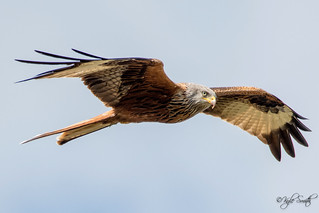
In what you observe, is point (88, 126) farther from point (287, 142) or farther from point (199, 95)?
point (287, 142)

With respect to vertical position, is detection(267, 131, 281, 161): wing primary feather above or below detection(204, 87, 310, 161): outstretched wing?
below

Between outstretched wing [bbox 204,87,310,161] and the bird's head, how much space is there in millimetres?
1677

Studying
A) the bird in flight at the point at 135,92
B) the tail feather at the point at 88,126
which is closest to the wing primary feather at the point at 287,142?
the bird in flight at the point at 135,92

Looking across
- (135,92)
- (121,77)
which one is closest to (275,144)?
(135,92)

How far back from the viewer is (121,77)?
893 cm

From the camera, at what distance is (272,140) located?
1158cm

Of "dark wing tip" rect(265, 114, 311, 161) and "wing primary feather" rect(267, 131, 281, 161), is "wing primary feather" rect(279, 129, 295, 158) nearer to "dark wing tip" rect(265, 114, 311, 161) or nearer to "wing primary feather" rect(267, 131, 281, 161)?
"dark wing tip" rect(265, 114, 311, 161)

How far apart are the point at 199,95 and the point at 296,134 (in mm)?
3074

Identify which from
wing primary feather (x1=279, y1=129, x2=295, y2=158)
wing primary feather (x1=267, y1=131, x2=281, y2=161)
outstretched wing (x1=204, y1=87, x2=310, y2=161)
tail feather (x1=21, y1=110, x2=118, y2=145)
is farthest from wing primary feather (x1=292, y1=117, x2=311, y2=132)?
tail feather (x1=21, y1=110, x2=118, y2=145)

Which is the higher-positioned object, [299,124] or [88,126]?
[88,126]

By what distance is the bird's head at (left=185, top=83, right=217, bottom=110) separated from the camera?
9367 mm

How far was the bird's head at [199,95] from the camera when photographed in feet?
30.7

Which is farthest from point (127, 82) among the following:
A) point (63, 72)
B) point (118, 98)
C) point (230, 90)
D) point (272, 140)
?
point (272, 140)

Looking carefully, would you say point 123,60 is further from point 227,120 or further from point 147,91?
point 227,120
